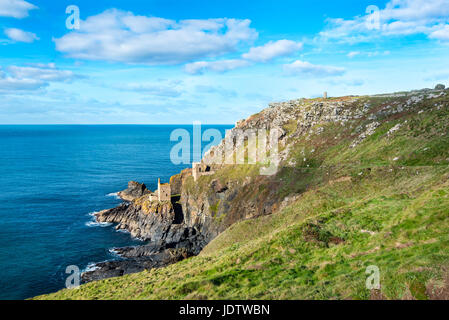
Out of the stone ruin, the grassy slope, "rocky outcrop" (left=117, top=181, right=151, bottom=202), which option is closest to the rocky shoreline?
the stone ruin

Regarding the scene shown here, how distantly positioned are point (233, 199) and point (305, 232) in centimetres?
4277

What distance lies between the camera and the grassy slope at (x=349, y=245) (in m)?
20.6

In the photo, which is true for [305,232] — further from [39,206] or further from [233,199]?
[39,206]

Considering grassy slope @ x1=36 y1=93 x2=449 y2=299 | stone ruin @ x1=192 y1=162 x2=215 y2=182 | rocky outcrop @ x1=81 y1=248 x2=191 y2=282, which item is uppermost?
stone ruin @ x1=192 y1=162 x2=215 y2=182

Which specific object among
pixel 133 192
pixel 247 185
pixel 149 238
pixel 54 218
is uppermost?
pixel 247 185

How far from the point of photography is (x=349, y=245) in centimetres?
2775

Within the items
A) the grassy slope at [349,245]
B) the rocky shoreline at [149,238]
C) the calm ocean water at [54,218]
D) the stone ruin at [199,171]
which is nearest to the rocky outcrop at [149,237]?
the rocky shoreline at [149,238]

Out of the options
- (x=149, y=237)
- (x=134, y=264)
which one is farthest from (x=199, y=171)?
(x=134, y=264)

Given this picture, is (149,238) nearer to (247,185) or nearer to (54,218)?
(247,185)

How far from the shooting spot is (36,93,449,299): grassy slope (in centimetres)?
2061

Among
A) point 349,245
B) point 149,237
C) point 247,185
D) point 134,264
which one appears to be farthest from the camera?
point 149,237

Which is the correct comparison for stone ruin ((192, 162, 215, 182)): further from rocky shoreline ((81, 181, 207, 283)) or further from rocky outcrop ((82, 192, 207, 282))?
rocky outcrop ((82, 192, 207, 282))

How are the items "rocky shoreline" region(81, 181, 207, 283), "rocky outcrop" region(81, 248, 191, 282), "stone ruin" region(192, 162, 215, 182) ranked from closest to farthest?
"rocky outcrop" region(81, 248, 191, 282), "rocky shoreline" region(81, 181, 207, 283), "stone ruin" region(192, 162, 215, 182)

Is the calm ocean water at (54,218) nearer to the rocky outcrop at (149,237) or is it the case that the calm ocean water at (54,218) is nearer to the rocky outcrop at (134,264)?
the rocky outcrop at (149,237)
